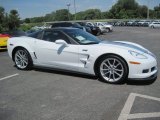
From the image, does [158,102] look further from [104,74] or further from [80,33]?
[80,33]

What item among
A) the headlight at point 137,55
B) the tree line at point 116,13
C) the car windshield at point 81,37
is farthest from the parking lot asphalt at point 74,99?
the tree line at point 116,13

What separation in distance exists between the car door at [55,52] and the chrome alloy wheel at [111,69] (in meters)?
0.80

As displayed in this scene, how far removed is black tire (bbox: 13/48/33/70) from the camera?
8133 mm

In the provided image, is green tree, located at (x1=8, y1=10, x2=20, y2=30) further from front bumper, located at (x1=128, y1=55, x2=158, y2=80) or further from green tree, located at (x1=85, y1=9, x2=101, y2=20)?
green tree, located at (x1=85, y1=9, x2=101, y2=20)

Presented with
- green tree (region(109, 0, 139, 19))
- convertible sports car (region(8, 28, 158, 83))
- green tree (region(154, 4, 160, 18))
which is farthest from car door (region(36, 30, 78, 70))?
green tree (region(109, 0, 139, 19))

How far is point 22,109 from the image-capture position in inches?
191

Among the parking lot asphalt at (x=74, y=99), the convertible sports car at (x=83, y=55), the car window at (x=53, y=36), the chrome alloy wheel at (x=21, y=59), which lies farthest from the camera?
the chrome alloy wheel at (x=21, y=59)

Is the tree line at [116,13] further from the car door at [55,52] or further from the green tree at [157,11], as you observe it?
the car door at [55,52]

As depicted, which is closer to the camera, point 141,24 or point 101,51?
point 101,51

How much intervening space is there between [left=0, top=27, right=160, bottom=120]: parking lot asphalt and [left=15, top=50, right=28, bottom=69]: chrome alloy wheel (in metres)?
0.86

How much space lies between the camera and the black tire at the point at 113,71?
20.6ft

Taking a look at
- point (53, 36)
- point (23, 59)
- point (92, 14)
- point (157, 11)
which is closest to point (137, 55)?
point (53, 36)

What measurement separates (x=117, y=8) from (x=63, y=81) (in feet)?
408

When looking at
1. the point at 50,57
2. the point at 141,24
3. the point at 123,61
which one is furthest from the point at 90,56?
the point at 141,24
